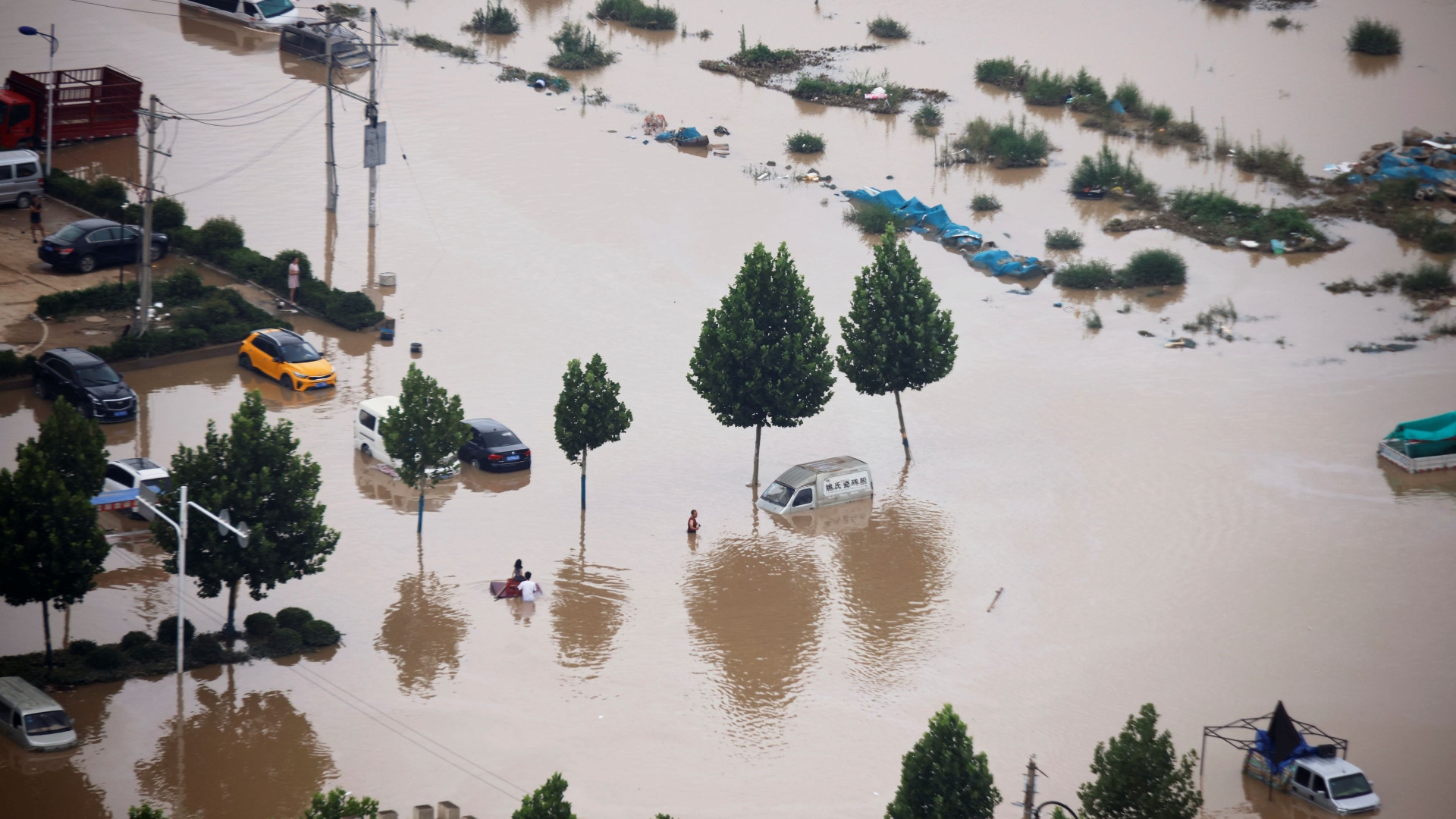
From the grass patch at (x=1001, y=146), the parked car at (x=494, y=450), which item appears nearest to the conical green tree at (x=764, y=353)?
the parked car at (x=494, y=450)

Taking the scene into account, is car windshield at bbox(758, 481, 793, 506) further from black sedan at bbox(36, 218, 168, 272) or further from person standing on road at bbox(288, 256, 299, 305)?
black sedan at bbox(36, 218, 168, 272)

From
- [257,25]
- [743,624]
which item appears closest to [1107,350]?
[743,624]

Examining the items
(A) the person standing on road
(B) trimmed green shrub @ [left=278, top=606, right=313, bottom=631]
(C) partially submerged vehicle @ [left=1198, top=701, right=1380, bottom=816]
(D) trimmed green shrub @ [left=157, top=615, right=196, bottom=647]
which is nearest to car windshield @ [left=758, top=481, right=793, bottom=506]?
(B) trimmed green shrub @ [left=278, top=606, right=313, bottom=631]

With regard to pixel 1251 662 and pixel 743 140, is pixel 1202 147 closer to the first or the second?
pixel 743 140

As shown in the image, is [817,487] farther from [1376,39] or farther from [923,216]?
→ [1376,39]

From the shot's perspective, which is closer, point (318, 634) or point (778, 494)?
point (318, 634)

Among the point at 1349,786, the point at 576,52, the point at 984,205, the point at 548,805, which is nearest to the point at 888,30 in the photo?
the point at 576,52
